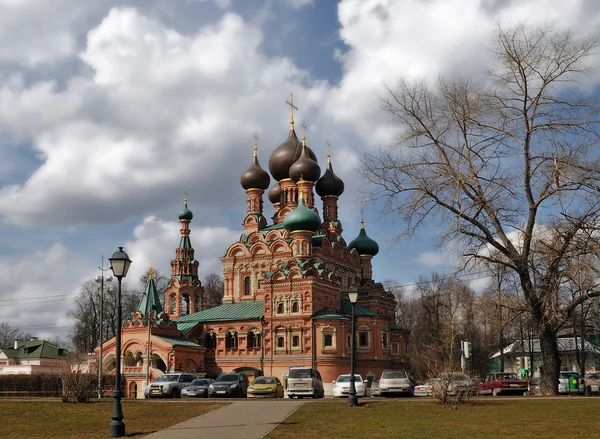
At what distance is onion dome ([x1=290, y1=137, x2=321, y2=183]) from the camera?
176 ft

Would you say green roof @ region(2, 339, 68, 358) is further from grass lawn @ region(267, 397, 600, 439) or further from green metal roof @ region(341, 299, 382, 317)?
grass lawn @ region(267, 397, 600, 439)

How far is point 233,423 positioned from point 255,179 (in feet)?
139

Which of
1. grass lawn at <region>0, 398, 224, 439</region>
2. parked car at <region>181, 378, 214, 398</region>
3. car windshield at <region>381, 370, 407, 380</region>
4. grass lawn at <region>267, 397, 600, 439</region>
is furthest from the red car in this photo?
grass lawn at <region>0, 398, 224, 439</region>

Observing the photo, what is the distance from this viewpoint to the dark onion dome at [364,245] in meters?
58.3

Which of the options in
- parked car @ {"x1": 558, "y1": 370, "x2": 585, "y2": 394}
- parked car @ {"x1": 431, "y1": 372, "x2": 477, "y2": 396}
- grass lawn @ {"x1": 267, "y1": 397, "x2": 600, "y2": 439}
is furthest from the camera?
parked car @ {"x1": 558, "y1": 370, "x2": 585, "y2": 394}

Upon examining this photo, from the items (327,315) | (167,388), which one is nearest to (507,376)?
(327,315)

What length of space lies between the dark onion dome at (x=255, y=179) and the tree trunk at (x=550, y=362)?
35.2m

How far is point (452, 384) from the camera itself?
2095 cm

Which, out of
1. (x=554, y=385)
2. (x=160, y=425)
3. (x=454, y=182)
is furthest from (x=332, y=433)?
(x=554, y=385)

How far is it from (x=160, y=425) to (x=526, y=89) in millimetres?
17679

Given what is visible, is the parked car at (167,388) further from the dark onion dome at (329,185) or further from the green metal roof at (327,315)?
the dark onion dome at (329,185)

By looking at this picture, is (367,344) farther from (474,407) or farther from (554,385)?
(474,407)

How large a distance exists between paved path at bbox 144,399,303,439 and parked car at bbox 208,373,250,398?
7977mm

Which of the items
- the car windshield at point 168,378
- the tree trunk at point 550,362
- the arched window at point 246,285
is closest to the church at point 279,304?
the arched window at point 246,285
